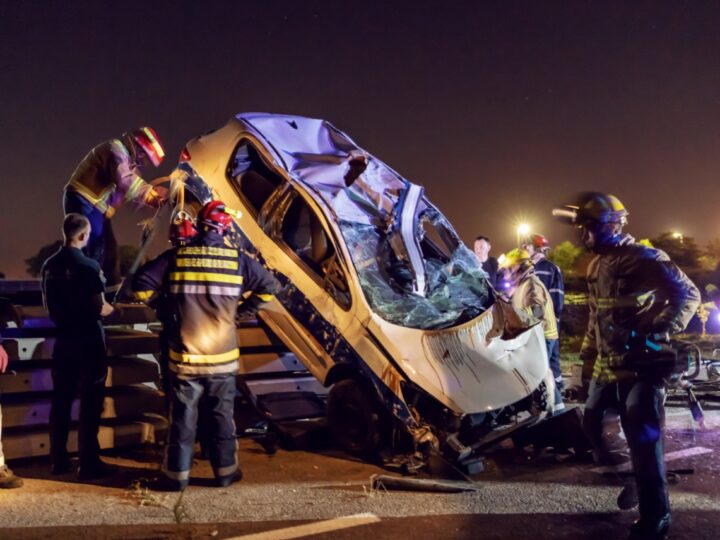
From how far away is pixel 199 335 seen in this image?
487 cm

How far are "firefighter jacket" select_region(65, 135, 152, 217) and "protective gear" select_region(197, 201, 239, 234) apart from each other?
1.72 m

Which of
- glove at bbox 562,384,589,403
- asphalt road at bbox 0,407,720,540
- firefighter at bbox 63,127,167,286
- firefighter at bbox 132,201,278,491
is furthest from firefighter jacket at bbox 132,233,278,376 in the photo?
glove at bbox 562,384,589,403

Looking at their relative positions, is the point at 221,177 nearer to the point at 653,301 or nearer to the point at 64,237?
the point at 64,237

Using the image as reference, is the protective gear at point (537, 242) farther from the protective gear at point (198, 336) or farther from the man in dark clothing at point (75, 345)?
the man in dark clothing at point (75, 345)

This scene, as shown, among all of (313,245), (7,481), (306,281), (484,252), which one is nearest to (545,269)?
(484,252)

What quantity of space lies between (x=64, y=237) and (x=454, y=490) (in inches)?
138

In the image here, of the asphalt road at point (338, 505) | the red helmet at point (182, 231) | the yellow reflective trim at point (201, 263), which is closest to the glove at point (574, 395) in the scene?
the asphalt road at point (338, 505)

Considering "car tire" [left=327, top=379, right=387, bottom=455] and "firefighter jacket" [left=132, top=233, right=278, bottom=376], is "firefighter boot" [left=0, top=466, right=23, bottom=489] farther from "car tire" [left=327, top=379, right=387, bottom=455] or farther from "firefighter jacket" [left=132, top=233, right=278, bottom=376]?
"car tire" [left=327, top=379, right=387, bottom=455]

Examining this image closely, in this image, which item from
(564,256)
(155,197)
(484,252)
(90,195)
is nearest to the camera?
(90,195)

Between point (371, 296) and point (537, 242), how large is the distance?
3.52 meters

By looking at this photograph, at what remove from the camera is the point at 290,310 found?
6.04 metres

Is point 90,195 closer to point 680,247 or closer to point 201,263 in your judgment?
point 201,263

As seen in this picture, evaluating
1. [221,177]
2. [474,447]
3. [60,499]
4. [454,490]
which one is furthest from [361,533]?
[221,177]

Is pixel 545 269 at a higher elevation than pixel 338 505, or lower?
higher
